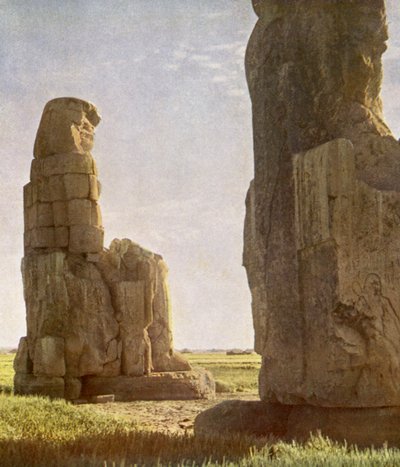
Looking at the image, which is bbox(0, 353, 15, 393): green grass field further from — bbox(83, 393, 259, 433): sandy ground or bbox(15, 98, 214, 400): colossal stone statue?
bbox(83, 393, 259, 433): sandy ground

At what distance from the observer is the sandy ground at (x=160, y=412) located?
42.2 feet

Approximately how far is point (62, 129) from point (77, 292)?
3.95 meters

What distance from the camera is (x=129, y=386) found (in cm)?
1828

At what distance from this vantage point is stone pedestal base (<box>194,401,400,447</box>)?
7824 mm

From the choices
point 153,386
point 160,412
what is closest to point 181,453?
point 160,412

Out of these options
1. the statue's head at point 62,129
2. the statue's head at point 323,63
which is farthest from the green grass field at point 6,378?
the statue's head at point 323,63

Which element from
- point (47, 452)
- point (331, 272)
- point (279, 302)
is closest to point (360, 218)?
point (331, 272)

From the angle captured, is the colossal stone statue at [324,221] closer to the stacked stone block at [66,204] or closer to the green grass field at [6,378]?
the stacked stone block at [66,204]

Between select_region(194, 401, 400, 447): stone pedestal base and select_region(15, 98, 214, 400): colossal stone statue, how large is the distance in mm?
8755

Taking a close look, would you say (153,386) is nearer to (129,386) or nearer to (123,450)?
(129,386)

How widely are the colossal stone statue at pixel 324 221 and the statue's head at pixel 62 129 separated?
393 inches

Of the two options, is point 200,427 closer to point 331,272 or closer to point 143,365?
point 331,272

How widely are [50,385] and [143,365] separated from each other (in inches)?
96.2

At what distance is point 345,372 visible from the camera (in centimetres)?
797
